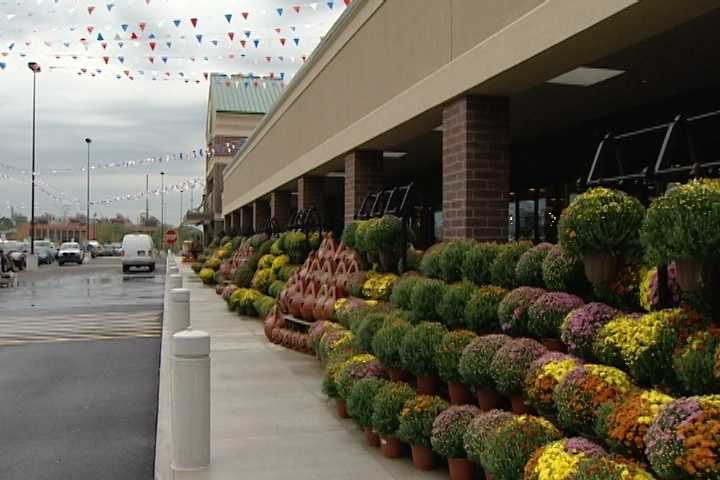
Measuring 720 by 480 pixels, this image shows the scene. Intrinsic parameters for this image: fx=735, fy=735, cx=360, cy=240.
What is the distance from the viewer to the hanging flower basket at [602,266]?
15.2 feet

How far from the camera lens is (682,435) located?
10.3 feet

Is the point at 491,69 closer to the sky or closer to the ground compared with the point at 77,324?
closer to the sky

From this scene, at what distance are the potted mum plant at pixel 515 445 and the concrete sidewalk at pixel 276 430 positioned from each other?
3.84ft

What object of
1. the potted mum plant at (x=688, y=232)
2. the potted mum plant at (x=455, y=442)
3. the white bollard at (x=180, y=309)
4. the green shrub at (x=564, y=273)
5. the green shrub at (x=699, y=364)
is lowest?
the potted mum plant at (x=455, y=442)

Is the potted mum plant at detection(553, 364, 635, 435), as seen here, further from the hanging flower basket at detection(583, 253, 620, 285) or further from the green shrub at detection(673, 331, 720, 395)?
the hanging flower basket at detection(583, 253, 620, 285)

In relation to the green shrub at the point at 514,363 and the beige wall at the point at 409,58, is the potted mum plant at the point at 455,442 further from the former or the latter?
the beige wall at the point at 409,58

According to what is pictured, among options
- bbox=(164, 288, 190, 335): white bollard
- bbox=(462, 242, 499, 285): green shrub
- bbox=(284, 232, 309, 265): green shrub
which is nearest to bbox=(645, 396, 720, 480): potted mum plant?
bbox=(462, 242, 499, 285): green shrub

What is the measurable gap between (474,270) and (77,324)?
13269mm

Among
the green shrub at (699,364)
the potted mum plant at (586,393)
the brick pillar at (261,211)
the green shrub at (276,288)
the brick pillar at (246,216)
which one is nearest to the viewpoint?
the green shrub at (699,364)

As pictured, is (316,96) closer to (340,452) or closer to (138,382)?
(138,382)

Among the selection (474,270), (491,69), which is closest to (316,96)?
(491,69)

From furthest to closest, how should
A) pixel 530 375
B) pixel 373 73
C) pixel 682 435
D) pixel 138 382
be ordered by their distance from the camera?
1. pixel 373 73
2. pixel 138 382
3. pixel 530 375
4. pixel 682 435

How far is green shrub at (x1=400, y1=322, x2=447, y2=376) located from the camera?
5.88 m

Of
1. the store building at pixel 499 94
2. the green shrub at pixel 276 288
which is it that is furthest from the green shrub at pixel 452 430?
the green shrub at pixel 276 288
